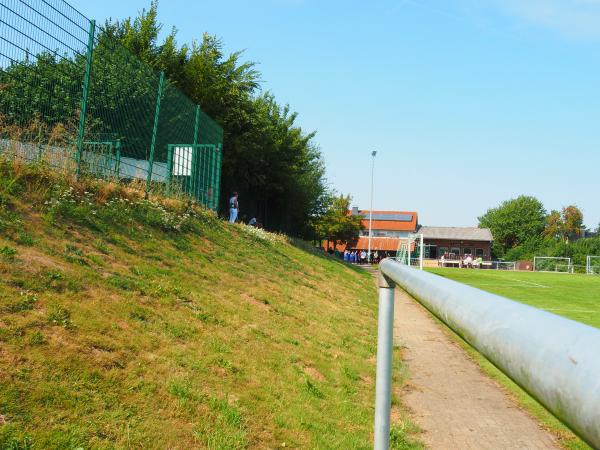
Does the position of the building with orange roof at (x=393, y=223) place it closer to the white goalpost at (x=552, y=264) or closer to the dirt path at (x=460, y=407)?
the white goalpost at (x=552, y=264)

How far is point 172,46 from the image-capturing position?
23953 millimetres

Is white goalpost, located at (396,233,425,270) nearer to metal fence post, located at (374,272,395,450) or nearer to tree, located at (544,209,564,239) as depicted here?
metal fence post, located at (374,272,395,450)

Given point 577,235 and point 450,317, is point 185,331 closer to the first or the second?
point 450,317

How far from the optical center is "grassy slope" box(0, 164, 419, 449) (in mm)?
3973

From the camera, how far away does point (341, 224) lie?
58750mm

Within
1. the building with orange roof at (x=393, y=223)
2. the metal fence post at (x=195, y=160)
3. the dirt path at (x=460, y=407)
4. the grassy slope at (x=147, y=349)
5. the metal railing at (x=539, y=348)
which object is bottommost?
the dirt path at (x=460, y=407)

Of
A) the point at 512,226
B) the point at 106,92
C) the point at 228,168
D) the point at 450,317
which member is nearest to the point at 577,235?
the point at 512,226

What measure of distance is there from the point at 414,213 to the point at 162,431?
10049cm

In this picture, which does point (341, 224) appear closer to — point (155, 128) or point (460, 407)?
point (155, 128)

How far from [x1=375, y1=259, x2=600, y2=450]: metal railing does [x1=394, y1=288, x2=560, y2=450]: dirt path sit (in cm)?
478

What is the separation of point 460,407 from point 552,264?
69.5 m

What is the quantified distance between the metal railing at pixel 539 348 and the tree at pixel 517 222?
112384 millimetres

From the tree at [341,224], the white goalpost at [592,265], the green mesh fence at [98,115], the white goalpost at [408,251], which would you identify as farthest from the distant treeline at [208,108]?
the white goalpost at [592,265]

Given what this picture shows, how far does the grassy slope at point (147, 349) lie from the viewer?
397 centimetres
